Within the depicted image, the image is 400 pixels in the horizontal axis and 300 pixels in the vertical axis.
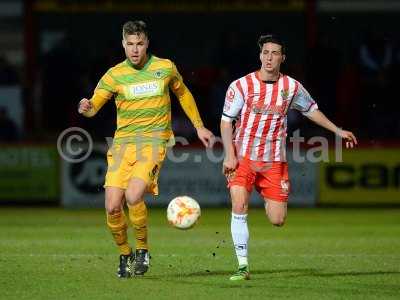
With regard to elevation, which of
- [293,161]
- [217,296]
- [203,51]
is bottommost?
[217,296]

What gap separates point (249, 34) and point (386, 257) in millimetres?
13670

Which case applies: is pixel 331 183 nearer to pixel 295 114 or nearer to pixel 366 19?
pixel 295 114

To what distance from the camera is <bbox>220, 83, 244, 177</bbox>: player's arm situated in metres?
9.92

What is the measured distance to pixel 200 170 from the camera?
1836 centimetres

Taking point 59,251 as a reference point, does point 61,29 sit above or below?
above

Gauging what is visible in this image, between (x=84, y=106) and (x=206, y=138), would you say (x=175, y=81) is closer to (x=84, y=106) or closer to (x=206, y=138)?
(x=206, y=138)

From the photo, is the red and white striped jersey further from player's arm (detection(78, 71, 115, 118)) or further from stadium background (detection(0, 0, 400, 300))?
stadium background (detection(0, 0, 400, 300))

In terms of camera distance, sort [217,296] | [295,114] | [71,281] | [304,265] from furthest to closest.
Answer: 1. [295,114]
2. [304,265]
3. [71,281]
4. [217,296]

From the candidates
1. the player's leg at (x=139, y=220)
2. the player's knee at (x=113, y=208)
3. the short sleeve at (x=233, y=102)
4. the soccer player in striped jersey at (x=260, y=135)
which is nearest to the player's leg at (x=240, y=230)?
the soccer player in striped jersey at (x=260, y=135)

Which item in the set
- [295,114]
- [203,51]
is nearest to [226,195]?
[295,114]

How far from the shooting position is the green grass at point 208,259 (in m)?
9.23

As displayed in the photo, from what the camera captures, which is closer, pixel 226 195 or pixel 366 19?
pixel 226 195

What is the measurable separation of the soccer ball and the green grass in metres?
0.48

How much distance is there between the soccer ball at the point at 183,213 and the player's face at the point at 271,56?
4.35 feet
